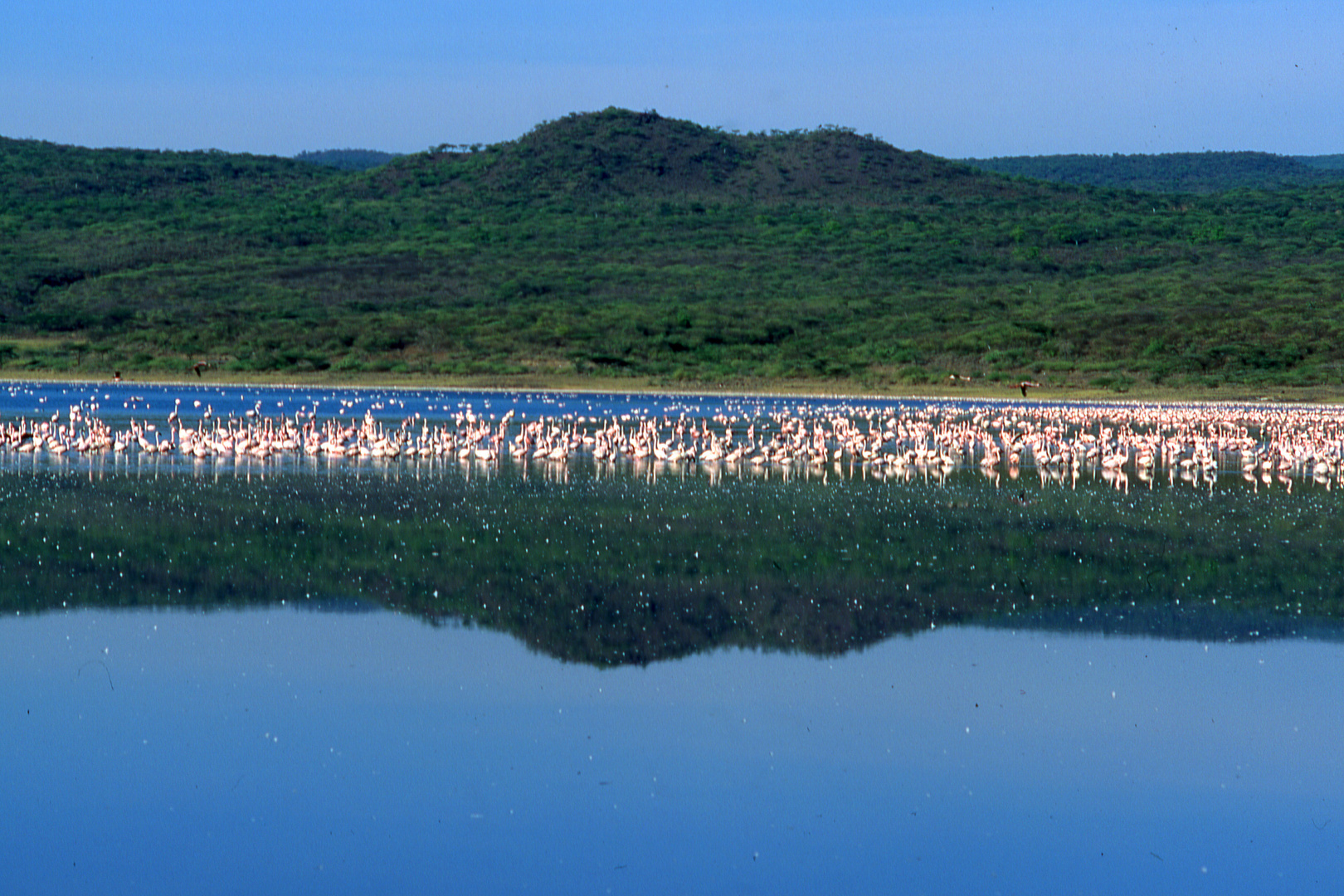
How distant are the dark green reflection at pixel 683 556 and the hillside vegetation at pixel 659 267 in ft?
130

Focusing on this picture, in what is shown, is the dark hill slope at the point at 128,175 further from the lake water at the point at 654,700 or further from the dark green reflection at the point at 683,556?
the lake water at the point at 654,700

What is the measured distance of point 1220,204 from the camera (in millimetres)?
113312

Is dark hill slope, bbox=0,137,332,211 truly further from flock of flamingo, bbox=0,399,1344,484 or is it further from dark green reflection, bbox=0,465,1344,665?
dark green reflection, bbox=0,465,1344,665

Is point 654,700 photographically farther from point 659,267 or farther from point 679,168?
point 679,168

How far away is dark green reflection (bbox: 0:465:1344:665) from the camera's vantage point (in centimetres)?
1291

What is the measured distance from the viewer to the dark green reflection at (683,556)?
12914 millimetres

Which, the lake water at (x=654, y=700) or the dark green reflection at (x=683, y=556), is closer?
the lake water at (x=654, y=700)

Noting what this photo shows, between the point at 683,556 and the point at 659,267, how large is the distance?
7549 centimetres

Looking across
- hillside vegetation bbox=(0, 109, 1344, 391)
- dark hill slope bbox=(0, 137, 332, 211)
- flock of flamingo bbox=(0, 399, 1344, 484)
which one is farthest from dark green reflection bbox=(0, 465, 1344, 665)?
dark hill slope bbox=(0, 137, 332, 211)

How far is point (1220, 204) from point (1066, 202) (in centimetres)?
1058

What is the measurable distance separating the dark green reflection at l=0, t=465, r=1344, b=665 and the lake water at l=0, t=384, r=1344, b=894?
0.07 metres

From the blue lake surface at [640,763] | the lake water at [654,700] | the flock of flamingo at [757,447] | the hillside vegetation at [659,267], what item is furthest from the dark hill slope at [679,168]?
the blue lake surface at [640,763]

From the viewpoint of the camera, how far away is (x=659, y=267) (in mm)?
90375

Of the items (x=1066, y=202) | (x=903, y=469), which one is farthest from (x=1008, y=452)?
(x=1066, y=202)
